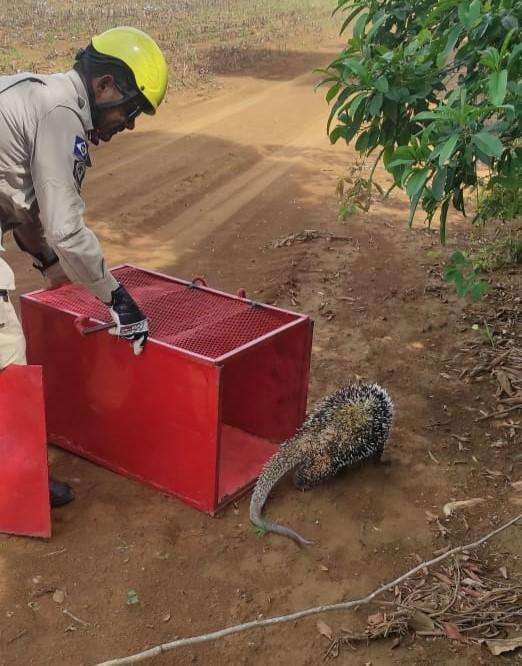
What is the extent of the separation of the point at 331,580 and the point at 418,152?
2131 millimetres

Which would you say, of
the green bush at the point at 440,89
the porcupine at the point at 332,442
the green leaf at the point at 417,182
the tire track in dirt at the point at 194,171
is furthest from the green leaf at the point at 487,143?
the tire track in dirt at the point at 194,171

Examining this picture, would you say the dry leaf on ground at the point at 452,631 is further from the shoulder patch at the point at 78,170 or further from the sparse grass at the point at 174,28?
the sparse grass at the point at 174,28

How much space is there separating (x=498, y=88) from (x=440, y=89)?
3.44 feet

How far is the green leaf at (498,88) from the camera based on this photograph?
264 cm

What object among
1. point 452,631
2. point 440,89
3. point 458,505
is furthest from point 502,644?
point 440,89

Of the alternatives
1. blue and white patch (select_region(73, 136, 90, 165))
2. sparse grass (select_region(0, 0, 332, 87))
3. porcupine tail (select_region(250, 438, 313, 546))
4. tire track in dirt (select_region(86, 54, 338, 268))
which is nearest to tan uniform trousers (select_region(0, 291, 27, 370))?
blue and white patch (select_region(73, 136, 90, 165))

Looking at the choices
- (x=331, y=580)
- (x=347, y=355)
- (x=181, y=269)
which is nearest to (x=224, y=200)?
(x=181, y=269)

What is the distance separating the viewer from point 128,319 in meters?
3.73

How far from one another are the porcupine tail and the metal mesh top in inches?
28.1

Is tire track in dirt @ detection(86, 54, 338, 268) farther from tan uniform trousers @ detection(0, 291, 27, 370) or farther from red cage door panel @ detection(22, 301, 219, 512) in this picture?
tan uniform trousers @ detection(0, 291, 27, 370)

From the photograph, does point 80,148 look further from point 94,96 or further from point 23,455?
point 23,455

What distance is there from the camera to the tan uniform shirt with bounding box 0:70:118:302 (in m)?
3.37

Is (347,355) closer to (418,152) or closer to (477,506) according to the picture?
(477,506)

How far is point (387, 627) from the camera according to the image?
3209 mm
